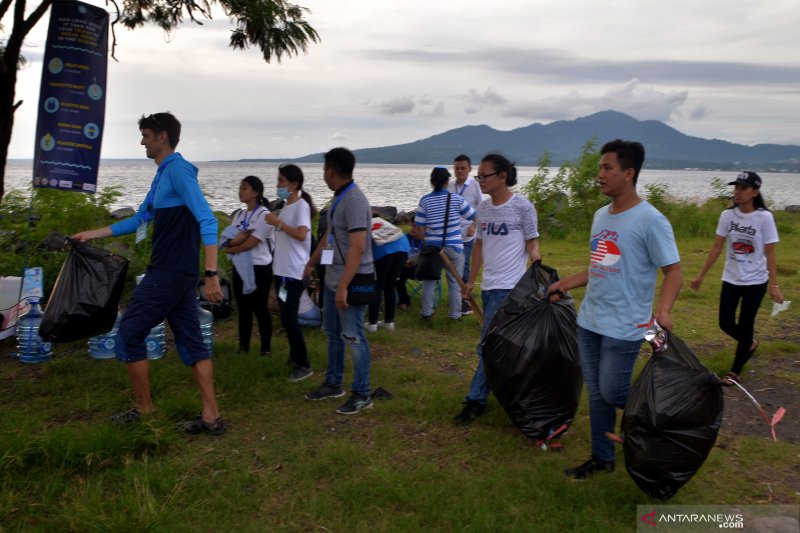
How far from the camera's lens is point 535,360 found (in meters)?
3.96

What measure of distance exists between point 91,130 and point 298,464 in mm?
3784

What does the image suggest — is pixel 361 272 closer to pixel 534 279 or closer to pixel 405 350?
pixel 534 279

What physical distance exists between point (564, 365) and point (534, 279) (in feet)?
1.91

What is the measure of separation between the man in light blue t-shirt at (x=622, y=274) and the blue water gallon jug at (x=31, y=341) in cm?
480

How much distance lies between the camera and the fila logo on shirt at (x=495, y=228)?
4.54 metres

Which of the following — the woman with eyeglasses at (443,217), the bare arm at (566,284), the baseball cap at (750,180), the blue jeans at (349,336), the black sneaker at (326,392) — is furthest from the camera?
the woman with eyeglasses at (443,217)

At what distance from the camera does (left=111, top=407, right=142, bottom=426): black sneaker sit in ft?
13.5

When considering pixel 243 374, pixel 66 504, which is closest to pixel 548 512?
pixel 66 504

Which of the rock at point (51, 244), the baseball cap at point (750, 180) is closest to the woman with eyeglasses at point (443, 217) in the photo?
the baseball cap at point (750, 180)

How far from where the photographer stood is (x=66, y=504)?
3250 millimetres

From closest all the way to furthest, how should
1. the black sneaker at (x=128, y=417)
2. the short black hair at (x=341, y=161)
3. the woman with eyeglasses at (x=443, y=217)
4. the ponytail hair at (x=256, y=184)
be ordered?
the black sneaker at (x=128, y=417) < the short black hair at (x=341, y=161) < the ponytail hair at (x=256, y=184) < the woman with eyeglasses at (x=443, y=217)

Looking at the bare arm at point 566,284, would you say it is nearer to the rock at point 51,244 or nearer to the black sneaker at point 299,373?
the black sneaker at point 299,373

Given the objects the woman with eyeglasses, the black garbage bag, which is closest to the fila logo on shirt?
the woman with eyeglasses

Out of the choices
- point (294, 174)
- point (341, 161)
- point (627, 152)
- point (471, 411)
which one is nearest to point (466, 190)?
point (294, 174)
